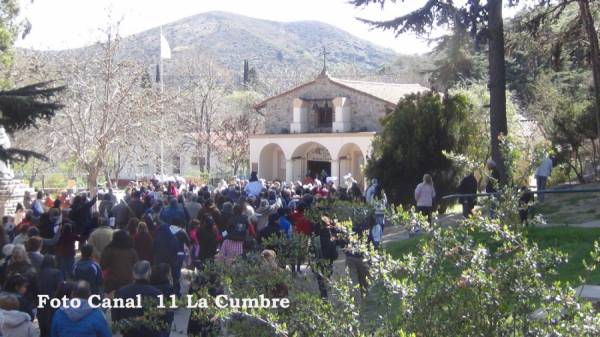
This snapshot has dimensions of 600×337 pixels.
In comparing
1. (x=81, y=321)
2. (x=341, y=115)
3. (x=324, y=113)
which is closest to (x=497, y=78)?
(x=81, y=321)

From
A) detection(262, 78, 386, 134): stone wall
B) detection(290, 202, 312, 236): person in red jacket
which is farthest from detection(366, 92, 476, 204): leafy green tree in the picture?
detection(262, 78, 386, 134): stone wall

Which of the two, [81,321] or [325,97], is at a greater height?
[325,97]

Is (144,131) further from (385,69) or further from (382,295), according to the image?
(385,69)

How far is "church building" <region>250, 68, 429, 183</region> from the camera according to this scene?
44.6 meters

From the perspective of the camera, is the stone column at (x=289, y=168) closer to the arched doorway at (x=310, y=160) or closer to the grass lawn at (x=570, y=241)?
the arched doorway at (x=310, y=160)

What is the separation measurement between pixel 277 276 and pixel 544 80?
28.3 metres

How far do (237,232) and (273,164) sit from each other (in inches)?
1526

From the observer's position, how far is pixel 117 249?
909 cm

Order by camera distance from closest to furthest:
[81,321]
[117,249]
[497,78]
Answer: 1. [81,321]
2. [117,249]
3. [497,78]

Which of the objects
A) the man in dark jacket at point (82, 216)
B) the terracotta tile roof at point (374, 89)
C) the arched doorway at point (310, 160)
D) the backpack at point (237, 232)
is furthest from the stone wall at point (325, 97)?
the backpack at point (237, 232)

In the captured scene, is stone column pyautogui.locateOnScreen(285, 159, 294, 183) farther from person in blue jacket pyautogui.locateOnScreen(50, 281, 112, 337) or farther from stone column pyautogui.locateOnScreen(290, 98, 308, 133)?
person in blue jacket pyautogui.locateOnScreen(50, 281, 112, 337)

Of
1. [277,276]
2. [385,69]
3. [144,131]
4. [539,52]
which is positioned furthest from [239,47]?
[277,276]

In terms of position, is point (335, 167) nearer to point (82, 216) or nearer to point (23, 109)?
point (82, 216)

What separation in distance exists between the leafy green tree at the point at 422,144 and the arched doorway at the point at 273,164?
→ 2865cm
